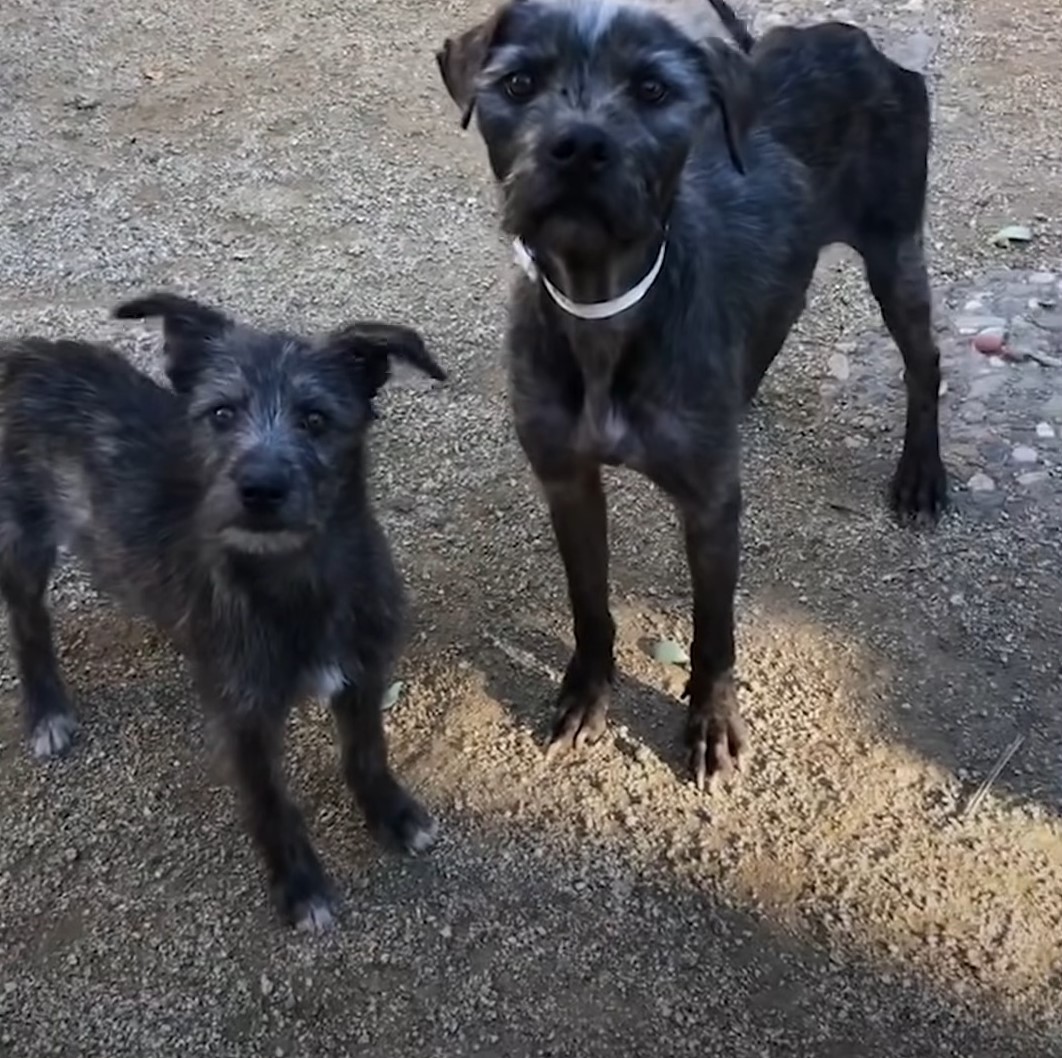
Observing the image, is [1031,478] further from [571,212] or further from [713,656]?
[571,212]

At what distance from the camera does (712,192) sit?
4.05 metres

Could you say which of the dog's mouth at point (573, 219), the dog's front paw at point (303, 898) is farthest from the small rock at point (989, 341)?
the dog's front paw at point (303, 898)

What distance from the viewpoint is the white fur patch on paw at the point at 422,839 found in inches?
155

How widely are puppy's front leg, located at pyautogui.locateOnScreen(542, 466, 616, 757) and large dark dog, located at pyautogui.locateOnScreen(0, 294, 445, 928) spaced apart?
505 mm

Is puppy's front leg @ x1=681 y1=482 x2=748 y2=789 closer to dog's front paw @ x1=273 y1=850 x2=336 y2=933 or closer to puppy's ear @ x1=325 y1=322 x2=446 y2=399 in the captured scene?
puppy's ear @ x1=325 y1=322 x2=446 y2=399

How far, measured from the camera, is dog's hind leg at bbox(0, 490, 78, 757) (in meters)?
4.04

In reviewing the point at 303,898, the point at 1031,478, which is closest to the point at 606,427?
the point at 303,898

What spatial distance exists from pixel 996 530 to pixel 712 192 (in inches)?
59.4

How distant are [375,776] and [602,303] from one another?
1.30 metres

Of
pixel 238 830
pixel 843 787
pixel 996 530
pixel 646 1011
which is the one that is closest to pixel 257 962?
pixel 238 830

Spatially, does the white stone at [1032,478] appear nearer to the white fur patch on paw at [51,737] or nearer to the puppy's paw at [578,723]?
the puppy's paw at [578,723]

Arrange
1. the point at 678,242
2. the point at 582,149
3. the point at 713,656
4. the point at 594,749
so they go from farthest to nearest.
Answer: the point at 594,749, the point at 713,656, the point at 678,242, the point at 582,149

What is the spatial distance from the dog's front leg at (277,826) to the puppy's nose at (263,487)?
60cm

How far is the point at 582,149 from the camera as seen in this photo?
10.1 ft
